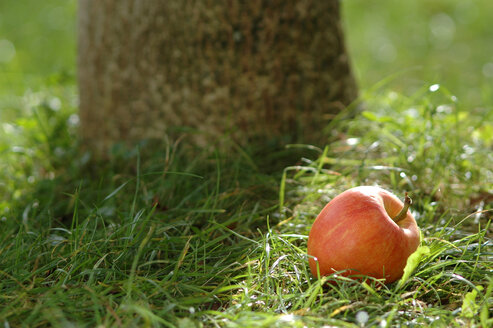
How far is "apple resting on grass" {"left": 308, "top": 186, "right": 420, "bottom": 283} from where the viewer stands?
1.70 meters

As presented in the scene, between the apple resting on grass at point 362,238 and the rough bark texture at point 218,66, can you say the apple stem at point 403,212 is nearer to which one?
the apple resting on grass at point 362,238

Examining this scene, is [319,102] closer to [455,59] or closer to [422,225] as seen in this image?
[422,225]

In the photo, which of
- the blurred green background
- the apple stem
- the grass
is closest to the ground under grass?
the grass

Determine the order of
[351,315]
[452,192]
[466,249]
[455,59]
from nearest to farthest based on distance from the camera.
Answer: [351,315]
[466,249]
[452,192]
[455,59]

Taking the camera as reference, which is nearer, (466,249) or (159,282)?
(159,282)

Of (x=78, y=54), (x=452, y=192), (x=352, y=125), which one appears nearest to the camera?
(x=452, y=192)

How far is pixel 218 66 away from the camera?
2.88m

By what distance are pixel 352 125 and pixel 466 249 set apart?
117cm

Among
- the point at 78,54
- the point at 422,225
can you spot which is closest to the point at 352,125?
the point at 422,225

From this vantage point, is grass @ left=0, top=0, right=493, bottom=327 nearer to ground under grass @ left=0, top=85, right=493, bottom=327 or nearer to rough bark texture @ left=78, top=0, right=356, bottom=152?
ground under grass @ left=0, top=85, right=493, bottom=327

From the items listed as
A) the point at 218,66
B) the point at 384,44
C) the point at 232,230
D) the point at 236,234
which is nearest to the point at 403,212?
the point at 236,234

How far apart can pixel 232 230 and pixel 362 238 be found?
64cm

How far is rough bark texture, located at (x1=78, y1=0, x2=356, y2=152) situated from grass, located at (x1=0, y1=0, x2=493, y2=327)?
18 cm

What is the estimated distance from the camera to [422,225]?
7.13 ft
